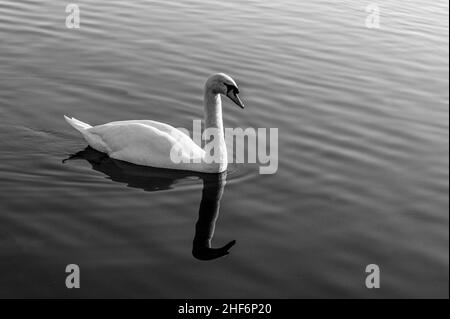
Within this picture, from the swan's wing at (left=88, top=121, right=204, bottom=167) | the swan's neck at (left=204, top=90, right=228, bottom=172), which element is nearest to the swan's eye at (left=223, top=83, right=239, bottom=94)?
the swan's neck at (left=204, top=90, right=228, bottom=172)

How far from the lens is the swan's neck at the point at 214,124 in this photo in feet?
42.7

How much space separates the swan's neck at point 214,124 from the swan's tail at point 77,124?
229 centimetres

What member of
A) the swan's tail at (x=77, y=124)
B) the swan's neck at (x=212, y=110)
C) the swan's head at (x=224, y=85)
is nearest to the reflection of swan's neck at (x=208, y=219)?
the swan's neck at (x=212, y=110)

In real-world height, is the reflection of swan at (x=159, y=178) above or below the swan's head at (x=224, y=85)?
below

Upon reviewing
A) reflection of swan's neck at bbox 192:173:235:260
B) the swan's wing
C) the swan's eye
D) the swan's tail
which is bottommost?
reflection of swan's neck at bbox 192:173:235:260

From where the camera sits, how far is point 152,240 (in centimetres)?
1027

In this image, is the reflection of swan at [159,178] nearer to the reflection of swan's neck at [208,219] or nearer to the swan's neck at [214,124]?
the reflection of swan's neck at [208,219]

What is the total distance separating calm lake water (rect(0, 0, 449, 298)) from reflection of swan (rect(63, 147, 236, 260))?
1.4 inches

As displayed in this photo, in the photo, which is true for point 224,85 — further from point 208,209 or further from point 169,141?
point 208,209

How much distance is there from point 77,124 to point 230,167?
295 cm

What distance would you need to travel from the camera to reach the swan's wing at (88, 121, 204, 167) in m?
12.9

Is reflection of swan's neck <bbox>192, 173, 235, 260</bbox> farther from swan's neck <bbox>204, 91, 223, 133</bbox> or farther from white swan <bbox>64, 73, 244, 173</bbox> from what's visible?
swan's neck <bbox>204, 91, 223, 133</bbox>
